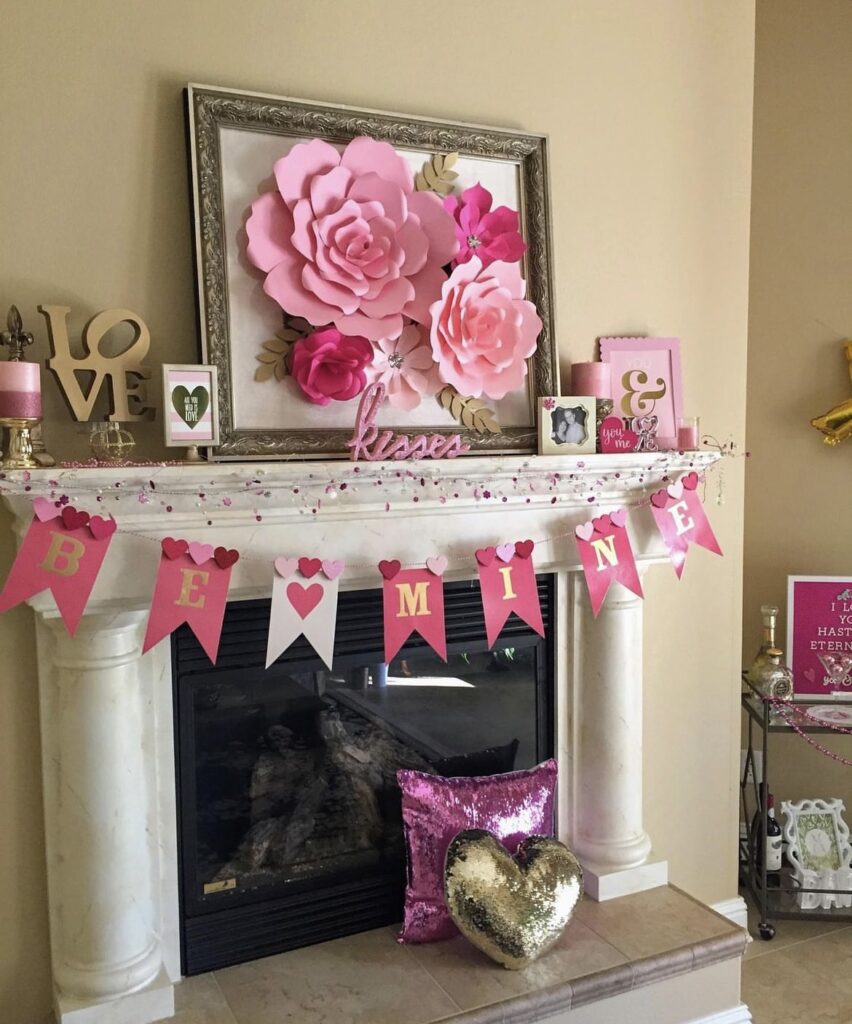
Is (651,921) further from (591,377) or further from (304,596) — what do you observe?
(591,377)

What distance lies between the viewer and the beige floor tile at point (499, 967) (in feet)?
5.99

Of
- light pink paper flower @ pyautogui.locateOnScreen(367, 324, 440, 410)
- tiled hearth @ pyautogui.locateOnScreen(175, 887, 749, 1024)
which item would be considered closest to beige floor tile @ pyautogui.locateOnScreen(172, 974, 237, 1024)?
tiled hearth @ pyautogui.locateOnScreen(175, 887, 749, 1024)

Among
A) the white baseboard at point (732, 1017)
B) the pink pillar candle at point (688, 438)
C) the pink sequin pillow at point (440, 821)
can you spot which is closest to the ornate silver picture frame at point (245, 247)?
the pink pillar candle at point (688, 438)

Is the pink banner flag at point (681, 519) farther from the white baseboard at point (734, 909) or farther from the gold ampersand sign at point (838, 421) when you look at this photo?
the white baseboard at point (734, 909)

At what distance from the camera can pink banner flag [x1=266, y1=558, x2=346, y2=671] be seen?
175cm

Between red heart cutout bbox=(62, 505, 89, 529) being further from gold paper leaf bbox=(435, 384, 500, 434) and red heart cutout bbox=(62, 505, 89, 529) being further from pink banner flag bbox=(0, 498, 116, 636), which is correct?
gold paper leaf bbox=(435, 384, 500, 434)

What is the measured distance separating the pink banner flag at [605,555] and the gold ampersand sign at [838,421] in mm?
1015

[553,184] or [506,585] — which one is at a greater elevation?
[553,184]

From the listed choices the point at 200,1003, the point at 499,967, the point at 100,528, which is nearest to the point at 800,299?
the point at 499,967

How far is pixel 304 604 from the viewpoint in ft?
5.82

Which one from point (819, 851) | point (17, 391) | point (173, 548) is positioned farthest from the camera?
point (819, 851)

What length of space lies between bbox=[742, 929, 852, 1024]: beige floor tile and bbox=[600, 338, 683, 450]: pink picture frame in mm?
1407

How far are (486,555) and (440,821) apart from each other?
2.04ft

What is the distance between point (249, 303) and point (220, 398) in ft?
0.66
